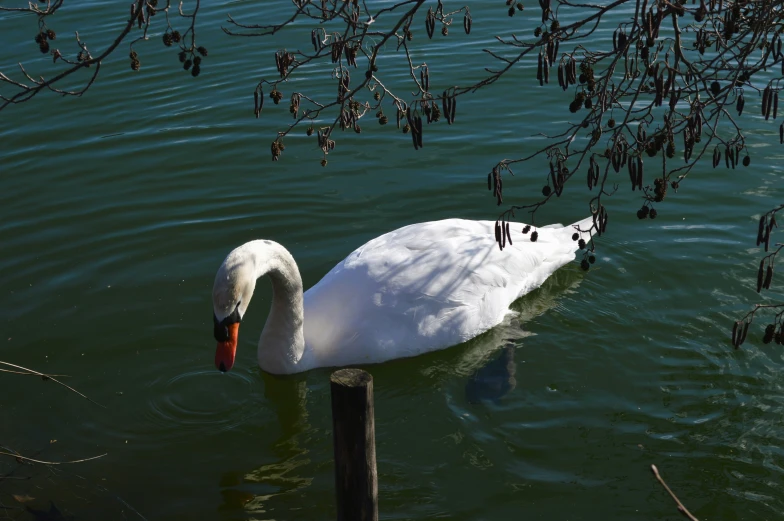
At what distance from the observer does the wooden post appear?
15.0 ft

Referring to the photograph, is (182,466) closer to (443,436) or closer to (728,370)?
(443,436)

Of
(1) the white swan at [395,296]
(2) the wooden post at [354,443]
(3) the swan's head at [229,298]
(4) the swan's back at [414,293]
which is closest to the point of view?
(2) the wooden post at [354,443]

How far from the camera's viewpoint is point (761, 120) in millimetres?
11031

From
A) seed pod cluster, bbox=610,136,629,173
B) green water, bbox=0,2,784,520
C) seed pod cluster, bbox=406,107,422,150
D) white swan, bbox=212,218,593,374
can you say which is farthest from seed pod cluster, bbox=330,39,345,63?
green water, bbox=0,2,784,520

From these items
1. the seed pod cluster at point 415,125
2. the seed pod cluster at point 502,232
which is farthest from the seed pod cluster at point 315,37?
the seed pod cluster at point 502,232

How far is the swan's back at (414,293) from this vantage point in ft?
23.9

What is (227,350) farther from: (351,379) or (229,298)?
(351,379)

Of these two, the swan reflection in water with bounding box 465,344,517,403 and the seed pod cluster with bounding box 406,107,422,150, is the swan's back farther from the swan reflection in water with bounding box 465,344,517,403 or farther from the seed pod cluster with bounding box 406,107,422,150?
the seed pod cluster with bounding box 406,107,422,150

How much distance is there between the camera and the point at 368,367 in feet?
24.2

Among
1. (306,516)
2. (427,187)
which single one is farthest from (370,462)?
(427,187)

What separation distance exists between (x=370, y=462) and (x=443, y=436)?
1.82 m

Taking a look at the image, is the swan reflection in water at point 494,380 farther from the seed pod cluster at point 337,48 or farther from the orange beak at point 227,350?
the seed pod cluster at point 337,48

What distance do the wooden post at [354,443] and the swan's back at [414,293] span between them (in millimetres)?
2398

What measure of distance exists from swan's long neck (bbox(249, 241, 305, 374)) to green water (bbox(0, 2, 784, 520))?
0.27m
